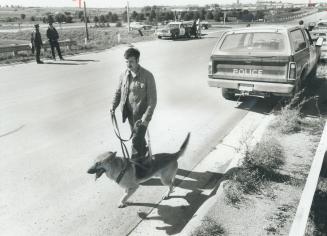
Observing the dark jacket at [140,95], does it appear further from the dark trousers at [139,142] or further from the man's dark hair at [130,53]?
the man's dark hair at [130,53]

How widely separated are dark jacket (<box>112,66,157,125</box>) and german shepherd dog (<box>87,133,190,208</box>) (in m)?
0.56

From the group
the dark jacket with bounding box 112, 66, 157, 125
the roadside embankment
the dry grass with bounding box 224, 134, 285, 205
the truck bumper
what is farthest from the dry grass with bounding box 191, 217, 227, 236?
the truck bumper

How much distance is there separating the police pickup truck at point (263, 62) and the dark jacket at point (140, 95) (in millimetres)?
4239

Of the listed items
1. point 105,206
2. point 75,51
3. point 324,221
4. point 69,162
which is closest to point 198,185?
point 105,206

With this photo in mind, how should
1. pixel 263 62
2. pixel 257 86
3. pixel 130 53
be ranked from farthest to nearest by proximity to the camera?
1. pixel 257 86
2. pixel 263 62
3. pixel 130 53

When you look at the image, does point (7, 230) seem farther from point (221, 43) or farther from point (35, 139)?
point (221, 43)

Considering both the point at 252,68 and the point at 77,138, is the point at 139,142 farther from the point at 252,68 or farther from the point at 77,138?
the point at 252,68

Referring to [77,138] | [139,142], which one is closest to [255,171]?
[139,142]

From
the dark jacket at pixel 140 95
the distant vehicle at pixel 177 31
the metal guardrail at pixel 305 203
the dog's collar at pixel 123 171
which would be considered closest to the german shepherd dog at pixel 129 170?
the dog's collar at pixel 123 171

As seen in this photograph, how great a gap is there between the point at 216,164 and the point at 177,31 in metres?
25.2

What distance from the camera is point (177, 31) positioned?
2942 centimetres

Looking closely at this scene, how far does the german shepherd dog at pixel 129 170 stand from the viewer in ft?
12.7

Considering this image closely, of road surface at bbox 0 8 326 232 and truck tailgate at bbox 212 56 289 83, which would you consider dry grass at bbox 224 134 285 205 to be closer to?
road surface at bbox 0 8 326 232

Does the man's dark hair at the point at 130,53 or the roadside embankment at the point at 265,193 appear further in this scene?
the man's dark hair at the point at 130,53
